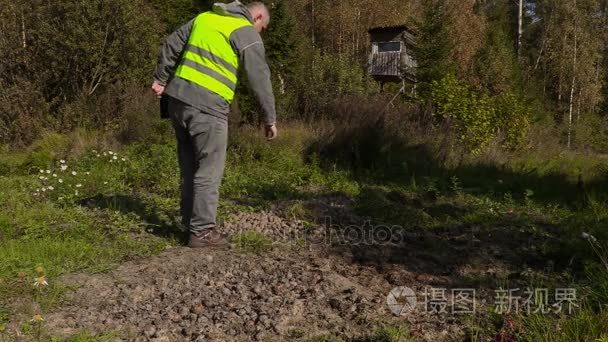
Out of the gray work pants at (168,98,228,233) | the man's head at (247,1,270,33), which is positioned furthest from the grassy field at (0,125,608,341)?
the man's head at (247,1,270,33)

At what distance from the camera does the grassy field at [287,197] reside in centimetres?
357

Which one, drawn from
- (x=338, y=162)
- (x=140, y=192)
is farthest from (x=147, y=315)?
(x=338, y=162)

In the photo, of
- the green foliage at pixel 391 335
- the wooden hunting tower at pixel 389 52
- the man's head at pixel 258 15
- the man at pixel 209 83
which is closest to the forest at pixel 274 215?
the green foliage at pixel 391 335

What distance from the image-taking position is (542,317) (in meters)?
2.90

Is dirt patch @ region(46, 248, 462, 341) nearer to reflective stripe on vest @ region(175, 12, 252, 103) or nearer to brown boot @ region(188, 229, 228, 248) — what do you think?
brown boot @ region(188, 229, 228, 248)

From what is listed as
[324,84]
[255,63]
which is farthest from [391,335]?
[324,84]

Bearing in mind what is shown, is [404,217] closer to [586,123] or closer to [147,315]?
[147,315]

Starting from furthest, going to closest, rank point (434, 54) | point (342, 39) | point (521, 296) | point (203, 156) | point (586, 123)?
point (342, 39)
point (586, 123)
point (434, 54)
point (203, 156)
point (521, 296)

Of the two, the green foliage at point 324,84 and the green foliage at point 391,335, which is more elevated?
the green foliage at point 391,335

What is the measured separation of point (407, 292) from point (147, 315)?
160 centimetres

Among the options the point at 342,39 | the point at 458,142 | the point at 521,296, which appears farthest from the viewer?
the point at 342,39

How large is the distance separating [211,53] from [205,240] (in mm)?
1459

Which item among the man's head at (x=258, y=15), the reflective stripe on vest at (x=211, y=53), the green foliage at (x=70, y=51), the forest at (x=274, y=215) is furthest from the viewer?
the green foliage at (x=70, y=51)
